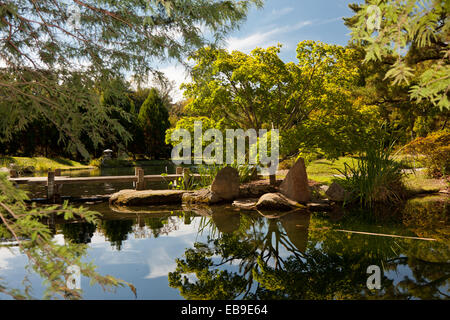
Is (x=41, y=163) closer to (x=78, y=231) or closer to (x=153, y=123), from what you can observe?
(x=153, y=123)

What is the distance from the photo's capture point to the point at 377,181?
7832 millimetres

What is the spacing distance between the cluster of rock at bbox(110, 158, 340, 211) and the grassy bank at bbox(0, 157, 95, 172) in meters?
12.1

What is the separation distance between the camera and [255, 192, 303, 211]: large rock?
7496mm

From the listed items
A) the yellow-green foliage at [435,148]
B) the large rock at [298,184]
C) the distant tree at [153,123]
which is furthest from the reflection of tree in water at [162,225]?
the distant tree at [153,123]

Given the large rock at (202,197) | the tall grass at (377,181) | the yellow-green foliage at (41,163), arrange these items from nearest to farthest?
the tall grass at (377,181) → the large rock at (202,197) → the yellow-green foliage at (41,163)

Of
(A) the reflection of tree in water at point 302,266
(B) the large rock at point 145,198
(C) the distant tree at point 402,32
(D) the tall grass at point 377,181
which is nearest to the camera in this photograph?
(C) the distant tree at point 402,32

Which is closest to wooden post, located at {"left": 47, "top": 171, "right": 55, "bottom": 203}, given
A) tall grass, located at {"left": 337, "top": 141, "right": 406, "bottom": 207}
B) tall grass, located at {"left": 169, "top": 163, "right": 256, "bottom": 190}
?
tall grass, located at {"left": 169, "top": 163, "right": 256, "bottom": 190}

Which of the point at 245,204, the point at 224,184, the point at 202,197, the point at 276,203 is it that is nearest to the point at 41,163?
the point at 202,197

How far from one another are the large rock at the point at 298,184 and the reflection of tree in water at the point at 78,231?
458 cm

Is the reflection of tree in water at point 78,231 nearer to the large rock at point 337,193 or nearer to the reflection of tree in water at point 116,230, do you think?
the reflection of tree in water at point 116,230

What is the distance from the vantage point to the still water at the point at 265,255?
3090 mm

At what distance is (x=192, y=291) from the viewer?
3109 millimetres
